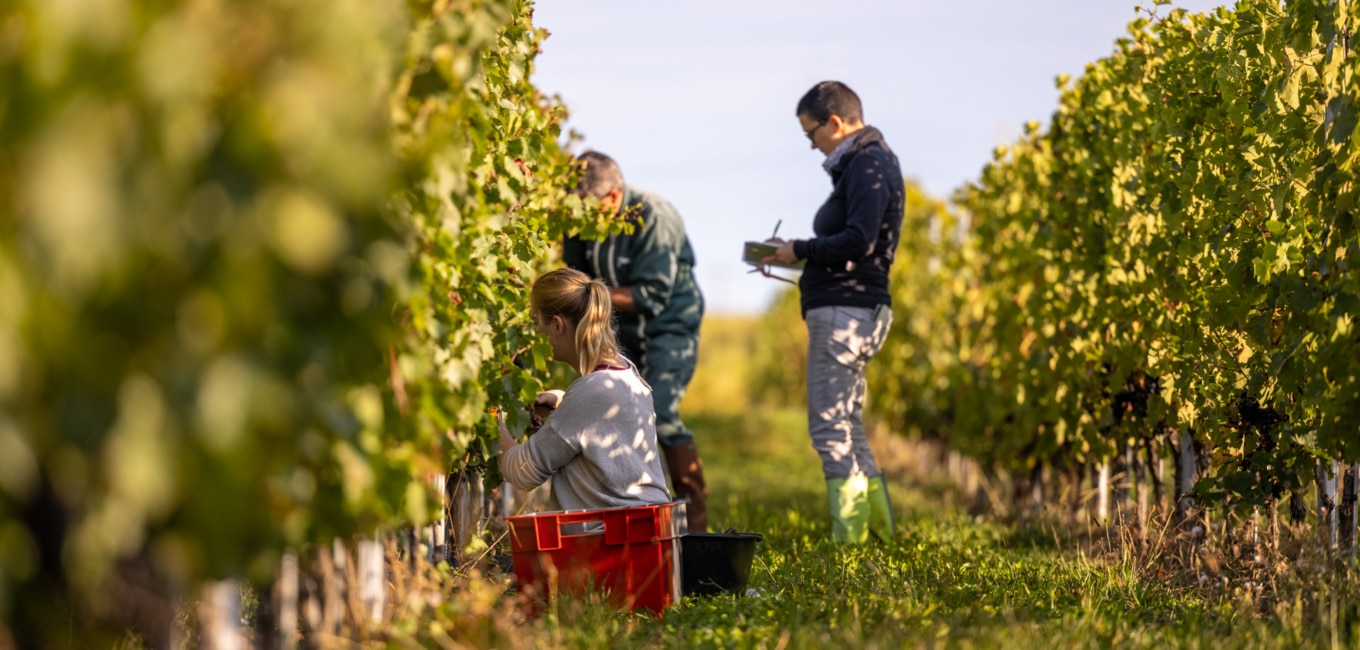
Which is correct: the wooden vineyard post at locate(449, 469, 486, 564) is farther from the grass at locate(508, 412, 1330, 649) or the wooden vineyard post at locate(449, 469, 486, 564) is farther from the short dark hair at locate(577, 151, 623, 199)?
→ the short dark hair at locate(577, 151, 623, 199)

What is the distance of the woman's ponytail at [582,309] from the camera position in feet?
12.6

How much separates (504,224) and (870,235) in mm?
1801

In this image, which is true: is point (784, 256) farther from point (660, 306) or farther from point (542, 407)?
point (542, 407)

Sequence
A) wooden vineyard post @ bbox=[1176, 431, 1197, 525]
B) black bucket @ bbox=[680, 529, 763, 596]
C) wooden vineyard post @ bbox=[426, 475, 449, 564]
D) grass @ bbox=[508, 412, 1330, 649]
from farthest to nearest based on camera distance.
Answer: wooden vineyard post @ bbox=[1176, 431, 1197, 525] < black bucket @ bbox=[680, 529, 763, 596] < wooden vineyard post @ bbox=[426, 475, 449, 564] < grass @ bbox=[508, 412, 1330, 649]

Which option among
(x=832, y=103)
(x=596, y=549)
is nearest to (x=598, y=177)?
(x=832, y=103)

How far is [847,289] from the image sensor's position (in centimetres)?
498

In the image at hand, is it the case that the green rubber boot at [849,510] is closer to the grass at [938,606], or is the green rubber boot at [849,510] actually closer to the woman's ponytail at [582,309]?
the grass at [938,606]

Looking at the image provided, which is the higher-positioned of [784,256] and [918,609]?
[784,256]

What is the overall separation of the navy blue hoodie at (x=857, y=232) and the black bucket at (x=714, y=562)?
62.8 inches

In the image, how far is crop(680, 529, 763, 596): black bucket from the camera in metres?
3.63

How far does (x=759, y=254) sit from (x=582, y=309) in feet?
5.00

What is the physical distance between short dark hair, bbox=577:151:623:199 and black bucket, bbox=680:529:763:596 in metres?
1.94

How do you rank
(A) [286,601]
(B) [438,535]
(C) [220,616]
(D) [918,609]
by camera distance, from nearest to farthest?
(C) [220,616] < (A) [286,601] < (D) [918,609] < (B) [438,535]

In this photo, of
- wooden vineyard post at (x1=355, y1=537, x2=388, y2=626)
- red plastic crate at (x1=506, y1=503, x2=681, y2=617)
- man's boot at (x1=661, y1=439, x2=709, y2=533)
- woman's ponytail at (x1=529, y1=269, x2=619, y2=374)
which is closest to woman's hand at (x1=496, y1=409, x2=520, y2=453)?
woman's ponytail at (x1=529, y1=269, x2=619, y2=374)
